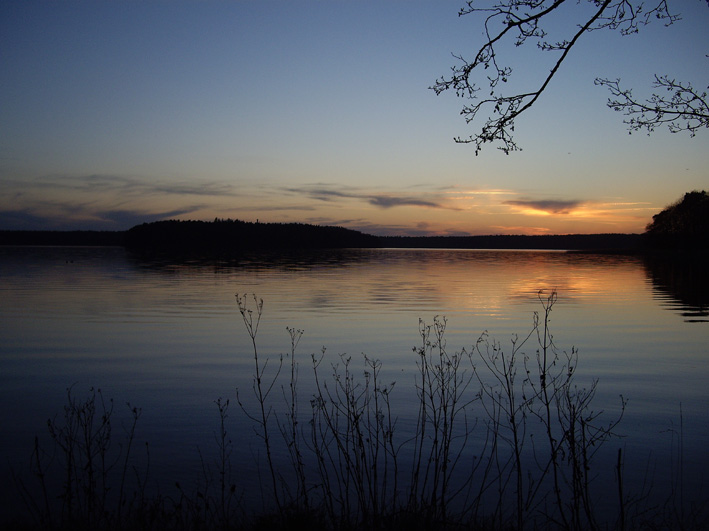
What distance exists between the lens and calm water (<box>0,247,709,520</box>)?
7.73 m

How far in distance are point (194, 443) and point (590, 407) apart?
18.8ft

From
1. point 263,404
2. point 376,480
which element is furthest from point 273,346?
point 376,480

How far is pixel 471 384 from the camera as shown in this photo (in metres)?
10.2

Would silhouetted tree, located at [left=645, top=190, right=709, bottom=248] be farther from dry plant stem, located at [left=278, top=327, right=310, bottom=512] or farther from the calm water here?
dry plant stem, located at [left=278, top=327, right=310, bottom=512]

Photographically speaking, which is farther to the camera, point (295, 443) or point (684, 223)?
point (684, 223)

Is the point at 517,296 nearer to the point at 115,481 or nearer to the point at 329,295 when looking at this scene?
the point at 329,295

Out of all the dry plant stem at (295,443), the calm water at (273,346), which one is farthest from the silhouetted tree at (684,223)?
the dry plant stem at (295,443)

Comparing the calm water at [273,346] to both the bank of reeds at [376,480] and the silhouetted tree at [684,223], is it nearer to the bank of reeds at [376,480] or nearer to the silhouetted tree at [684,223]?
the bank of reeds at [376,480]

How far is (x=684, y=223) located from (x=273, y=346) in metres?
86.5

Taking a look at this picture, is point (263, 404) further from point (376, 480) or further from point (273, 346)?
point (273, 346)

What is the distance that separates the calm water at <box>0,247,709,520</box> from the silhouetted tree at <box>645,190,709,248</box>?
2480 inches

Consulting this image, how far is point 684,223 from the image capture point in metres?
85.2

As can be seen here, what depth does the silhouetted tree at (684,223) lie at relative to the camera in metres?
83.6

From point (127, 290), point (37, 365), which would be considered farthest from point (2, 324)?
point (127, 290)
